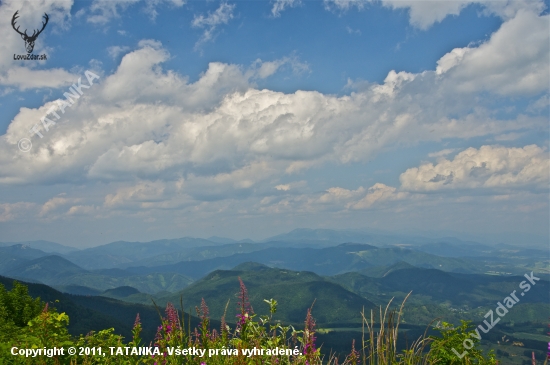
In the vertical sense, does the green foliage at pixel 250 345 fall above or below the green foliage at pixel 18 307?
above

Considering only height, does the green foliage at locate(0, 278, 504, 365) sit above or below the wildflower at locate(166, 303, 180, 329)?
below

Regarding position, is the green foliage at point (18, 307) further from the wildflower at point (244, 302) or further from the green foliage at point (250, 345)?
the wildflower at point (244, 302)

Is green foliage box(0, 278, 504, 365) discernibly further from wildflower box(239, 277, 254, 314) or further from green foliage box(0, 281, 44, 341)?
green foliage box(0, 281, 44, 341)

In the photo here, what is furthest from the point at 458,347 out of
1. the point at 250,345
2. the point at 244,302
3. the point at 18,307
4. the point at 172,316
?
the point at 18,307

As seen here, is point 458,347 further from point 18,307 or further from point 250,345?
point 18,307

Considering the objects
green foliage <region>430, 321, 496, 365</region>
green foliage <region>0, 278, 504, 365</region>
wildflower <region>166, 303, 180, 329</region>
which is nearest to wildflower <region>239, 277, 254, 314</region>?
green foliage <region>0, 278, 504, 365</region>

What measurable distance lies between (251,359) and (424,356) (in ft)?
8.94

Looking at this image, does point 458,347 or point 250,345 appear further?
point 458,347

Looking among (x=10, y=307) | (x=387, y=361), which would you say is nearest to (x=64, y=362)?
(x=387, y=361)

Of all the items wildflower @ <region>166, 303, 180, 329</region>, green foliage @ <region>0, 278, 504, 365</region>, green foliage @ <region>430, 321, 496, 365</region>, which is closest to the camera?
green foliage @ <region>0, 278, 504, 365</region>

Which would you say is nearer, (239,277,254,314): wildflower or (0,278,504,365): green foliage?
(0,278,504,365): green foliage

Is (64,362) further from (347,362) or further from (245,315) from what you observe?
(347,362)

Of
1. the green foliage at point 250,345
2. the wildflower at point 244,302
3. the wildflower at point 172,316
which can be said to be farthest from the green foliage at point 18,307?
the wildflower at point 244,302

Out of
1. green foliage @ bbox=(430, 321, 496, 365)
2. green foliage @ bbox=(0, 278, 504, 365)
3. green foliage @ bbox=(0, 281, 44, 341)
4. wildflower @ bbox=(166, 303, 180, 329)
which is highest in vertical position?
wildflower @ bbox=(166, 303, 180, 329)
